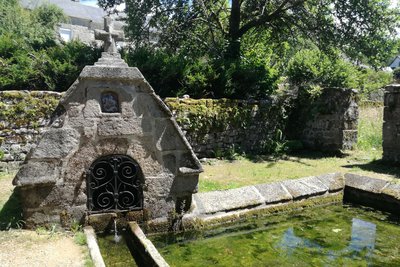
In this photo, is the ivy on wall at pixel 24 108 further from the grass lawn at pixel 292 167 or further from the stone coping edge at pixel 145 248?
the stone coping edge at pixel 145 248

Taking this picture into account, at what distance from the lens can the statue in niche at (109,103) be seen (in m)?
4.01

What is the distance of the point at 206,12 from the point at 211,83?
10.9 feet

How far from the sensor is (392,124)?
27.7ft

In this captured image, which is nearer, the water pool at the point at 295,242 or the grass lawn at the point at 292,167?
the water pool at the point at 295,242

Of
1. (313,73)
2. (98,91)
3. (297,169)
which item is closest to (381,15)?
(313,73)

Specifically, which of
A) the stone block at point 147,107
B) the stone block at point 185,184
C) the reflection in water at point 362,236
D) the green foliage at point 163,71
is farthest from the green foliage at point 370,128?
the stone block at point 147,107

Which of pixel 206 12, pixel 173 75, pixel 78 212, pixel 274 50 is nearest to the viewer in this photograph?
pixel 78 212

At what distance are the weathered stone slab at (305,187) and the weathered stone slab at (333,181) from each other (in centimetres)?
9

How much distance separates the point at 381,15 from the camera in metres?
10.6

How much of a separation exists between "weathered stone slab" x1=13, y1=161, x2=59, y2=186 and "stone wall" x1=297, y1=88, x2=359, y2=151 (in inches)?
331

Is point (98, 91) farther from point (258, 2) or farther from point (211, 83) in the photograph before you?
point (258, 2)

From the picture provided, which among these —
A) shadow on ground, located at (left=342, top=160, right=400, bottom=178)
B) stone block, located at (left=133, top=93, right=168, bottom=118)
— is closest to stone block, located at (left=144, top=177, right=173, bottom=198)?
stone block, located at (left=133, top=93, right=168, bottom=118)

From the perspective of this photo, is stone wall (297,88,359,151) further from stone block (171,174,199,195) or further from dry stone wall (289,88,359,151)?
stone block (171,174,199,195)

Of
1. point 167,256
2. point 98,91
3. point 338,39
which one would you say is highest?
point 338,39
